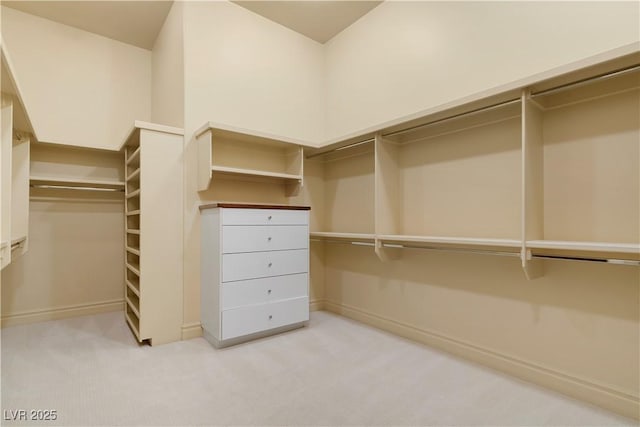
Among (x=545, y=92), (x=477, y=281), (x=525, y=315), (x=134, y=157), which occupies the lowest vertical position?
(x=525, y=315)

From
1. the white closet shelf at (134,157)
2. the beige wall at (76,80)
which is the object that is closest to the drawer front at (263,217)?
the white closet shelf at (134,157)

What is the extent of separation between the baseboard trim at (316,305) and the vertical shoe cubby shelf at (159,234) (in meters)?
Answer: 1.30

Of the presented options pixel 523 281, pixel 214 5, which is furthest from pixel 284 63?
pixel 523 281

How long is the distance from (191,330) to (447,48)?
9.62 feet

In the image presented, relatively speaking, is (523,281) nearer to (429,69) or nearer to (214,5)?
(429,69)

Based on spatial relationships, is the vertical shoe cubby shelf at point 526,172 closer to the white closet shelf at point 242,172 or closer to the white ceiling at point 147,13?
the white closet shelf at point 242,172

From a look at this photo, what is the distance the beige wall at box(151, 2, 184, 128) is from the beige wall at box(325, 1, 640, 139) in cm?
150

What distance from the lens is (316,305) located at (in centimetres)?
340

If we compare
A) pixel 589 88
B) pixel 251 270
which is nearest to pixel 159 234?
pixel 251 270

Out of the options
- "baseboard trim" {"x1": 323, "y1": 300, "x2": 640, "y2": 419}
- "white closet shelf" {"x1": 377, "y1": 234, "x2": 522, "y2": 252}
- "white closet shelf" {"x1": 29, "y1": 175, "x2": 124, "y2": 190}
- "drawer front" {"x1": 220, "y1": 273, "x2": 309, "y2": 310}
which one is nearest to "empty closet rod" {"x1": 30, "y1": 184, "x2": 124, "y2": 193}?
"white closet shelf" {"x1": 29, "y1": 175, "x2": 124, "y2": 190}

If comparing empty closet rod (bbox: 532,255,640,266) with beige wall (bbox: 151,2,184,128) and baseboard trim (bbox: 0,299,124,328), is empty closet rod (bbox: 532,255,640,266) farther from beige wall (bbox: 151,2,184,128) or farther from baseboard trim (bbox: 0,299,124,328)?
baseboard trim (bbox: 0,299,124,328)

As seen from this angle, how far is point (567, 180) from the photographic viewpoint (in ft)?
5.78

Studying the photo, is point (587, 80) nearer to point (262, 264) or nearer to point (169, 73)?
point (262, 264)

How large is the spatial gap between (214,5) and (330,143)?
5.20 feet
